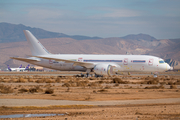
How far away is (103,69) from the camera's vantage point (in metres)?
44.2

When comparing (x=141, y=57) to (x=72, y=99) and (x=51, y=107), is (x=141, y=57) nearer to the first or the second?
(x=72, y=99)

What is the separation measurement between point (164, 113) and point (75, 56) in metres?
36.8

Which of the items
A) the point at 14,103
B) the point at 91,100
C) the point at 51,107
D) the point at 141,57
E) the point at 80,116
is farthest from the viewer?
the point at 141,57

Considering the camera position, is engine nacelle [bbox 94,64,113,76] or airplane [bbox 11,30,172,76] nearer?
engine nacelle [bbox 94,64,113,76]

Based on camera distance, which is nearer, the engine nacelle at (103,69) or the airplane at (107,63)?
the engine nacelle at (103,69)

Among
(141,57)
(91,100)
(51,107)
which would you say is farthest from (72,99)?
(141,57)

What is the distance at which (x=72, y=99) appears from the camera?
1948 cm

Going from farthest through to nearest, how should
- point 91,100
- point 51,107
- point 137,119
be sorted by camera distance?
point 91,100 < point 51,107 < point 137,119

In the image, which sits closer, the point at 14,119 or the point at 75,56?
the point at 14,119

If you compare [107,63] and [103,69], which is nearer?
[103,69]

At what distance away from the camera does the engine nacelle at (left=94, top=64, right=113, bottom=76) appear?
4397 cm

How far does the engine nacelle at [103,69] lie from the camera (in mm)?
43969

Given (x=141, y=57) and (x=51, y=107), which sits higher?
(x=141, y=57)

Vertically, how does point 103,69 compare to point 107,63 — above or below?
below
